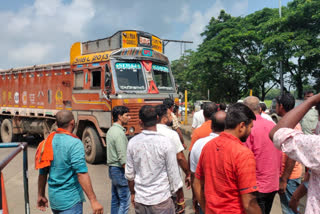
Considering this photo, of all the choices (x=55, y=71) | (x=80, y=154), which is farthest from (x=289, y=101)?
(x=55, y=71)

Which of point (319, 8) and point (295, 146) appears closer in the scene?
point (295, 146)

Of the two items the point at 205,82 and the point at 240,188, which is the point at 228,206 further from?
the point at 205,82

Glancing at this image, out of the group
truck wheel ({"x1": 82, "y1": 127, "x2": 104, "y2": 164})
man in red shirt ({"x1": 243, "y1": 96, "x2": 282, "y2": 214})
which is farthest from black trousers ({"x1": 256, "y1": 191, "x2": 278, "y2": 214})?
truck wheel ({"x1": 82, "y1": 127, "x2": 104, "y2": 164})

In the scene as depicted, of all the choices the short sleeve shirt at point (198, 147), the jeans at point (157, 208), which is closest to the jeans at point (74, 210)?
the jeans at point (157, 208)

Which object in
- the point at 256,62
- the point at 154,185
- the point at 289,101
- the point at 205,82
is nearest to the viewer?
the point at 154,185

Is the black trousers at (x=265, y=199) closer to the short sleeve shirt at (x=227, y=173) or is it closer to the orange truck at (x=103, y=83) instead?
the short sleeve shirt at (x=227, y=173)

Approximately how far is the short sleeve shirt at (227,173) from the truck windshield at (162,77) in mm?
6394

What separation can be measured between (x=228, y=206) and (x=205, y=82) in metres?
27.7

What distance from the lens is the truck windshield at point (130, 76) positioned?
25.9 feet

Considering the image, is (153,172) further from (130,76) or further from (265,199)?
(130,76)

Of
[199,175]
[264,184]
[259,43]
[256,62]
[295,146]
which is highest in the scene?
[259,43]

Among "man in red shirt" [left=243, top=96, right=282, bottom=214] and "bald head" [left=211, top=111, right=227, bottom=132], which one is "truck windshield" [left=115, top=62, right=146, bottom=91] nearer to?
"bald head" [left=211, top=111, right=227, bottom=132]

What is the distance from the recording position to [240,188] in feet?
7.02

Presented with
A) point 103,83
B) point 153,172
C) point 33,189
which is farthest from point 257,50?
point 153,172
